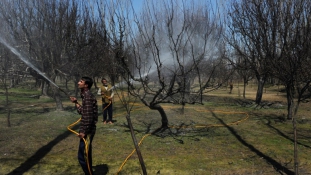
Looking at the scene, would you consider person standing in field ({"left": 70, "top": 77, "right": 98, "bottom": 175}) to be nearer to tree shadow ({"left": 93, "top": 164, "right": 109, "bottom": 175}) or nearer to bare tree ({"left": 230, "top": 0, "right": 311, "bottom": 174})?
tree shadow ({"left": 93, "top": 164, "right": 109, "bottom": 175})

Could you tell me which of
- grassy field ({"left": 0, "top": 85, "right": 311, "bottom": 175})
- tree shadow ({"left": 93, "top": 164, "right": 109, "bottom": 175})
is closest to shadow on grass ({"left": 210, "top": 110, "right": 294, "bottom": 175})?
grassy field ({"left": 0, "top": 85, "right": 311, "bottom": 175})

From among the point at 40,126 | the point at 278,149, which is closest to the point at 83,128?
the point at 278,149

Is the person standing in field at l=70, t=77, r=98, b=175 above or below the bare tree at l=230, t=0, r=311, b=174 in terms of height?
below

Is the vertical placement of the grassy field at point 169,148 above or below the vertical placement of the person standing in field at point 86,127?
below

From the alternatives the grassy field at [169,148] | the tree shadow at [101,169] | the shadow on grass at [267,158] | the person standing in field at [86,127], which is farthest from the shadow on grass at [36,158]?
the shadow on grass at [267,158]

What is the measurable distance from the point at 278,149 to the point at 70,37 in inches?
360

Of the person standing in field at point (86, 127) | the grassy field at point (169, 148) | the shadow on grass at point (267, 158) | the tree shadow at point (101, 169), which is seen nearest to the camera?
the person standing in field at point (86, 127)

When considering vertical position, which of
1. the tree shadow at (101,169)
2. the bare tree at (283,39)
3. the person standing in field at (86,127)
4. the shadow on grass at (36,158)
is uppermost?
the bare tree at (283,39)

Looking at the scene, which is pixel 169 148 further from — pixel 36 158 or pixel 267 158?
pixel 36 158

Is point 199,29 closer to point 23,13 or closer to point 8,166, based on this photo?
point 8,166

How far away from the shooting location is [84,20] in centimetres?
1281

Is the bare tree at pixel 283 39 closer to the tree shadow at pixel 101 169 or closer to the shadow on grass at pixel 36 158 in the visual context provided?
the tree shadow at pixel 101 169

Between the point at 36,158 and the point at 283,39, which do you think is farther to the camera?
the point at 283,39

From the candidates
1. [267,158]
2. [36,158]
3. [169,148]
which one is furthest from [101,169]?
[267,158]
